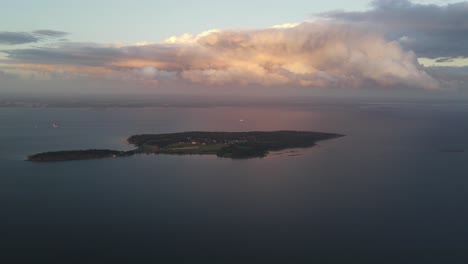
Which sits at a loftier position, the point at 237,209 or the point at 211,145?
the point at 211,145

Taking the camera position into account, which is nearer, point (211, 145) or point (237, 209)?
point (237, 209)

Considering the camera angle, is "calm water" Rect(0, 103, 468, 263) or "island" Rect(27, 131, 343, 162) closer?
"calm water" Rect(0, 103, 468, 263)

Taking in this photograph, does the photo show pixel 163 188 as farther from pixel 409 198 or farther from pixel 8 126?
pixel 8 126

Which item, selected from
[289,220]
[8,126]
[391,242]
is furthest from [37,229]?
[8,126]

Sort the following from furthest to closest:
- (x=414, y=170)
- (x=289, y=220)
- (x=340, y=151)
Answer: (x=340, y=151) → (x=414, y=170) → (x=289, y=220)
